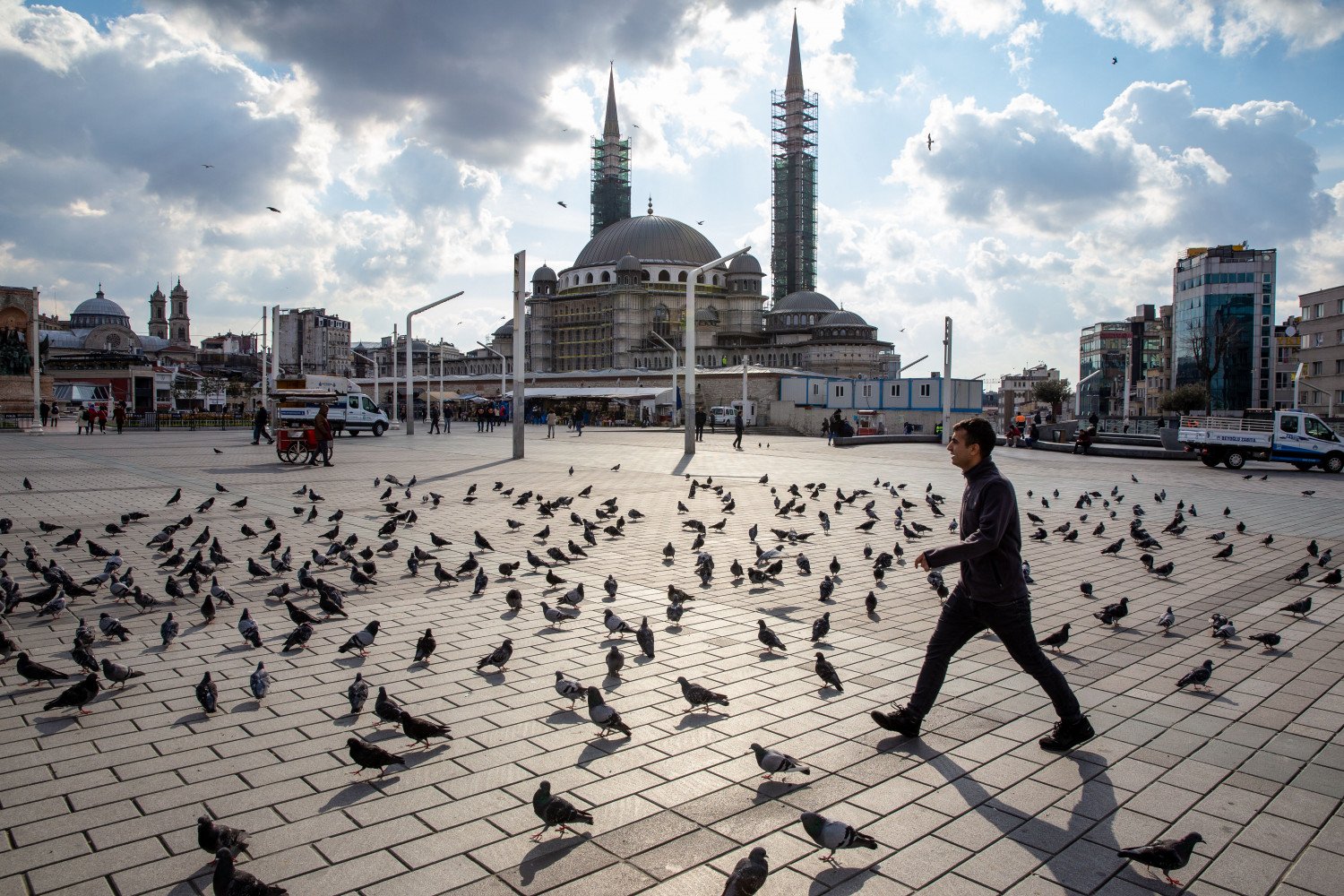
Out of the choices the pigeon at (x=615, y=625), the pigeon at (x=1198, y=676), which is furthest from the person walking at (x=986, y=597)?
the pigeon at (x=615, y=625)

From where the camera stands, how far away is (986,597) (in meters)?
4.35

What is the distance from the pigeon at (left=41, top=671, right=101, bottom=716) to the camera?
473 centimetres

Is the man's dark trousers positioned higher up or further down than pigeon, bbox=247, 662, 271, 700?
higher up

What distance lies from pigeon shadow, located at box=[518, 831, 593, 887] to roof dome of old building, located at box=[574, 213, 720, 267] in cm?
10164

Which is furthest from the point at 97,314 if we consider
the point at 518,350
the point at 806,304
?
the point at 518,350

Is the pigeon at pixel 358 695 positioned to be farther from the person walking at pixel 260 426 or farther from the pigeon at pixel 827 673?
the person walking at pixel 260 426

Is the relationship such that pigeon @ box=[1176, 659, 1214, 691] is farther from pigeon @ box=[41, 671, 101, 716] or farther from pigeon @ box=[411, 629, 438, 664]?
pigeon @ box=[41, 671, 101, 716]

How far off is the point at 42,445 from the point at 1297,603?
34.8 m

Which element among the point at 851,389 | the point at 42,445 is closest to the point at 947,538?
the point at 42,445

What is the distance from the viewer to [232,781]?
401 cm

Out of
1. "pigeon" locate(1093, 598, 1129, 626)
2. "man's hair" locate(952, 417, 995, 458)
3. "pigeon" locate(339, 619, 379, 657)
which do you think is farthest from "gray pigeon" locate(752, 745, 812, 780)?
"pigeon" locate(1093, 598, 1129, 626)

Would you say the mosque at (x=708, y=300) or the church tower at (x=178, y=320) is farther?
the church tower at (x=178, y=320)

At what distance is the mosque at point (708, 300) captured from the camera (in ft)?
316

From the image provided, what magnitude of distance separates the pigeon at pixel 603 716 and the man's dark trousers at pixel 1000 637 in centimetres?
150
